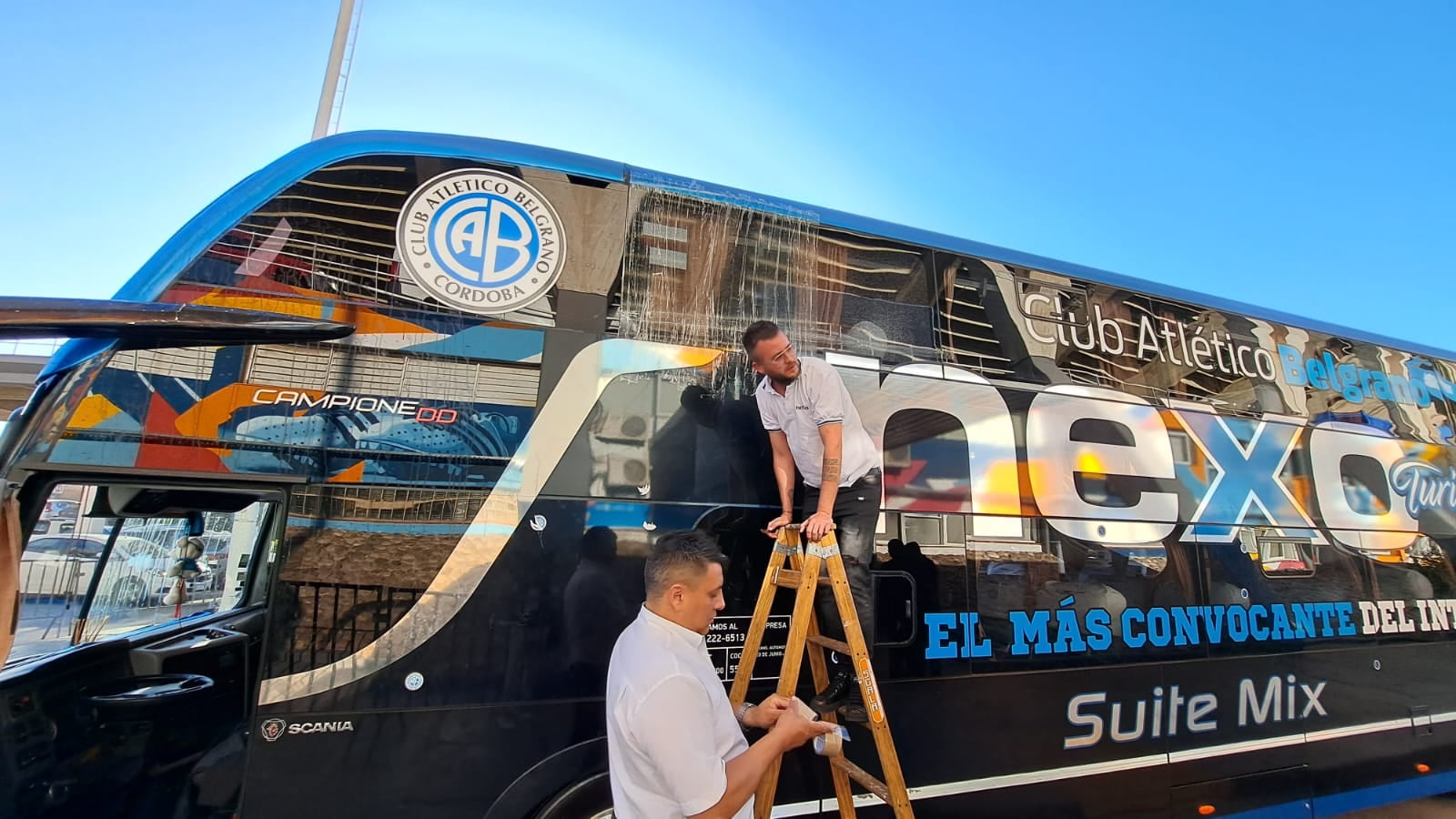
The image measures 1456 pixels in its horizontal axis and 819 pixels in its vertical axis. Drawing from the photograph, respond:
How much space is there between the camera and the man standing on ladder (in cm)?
256

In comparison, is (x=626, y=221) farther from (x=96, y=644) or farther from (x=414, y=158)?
(x=96, y=644)

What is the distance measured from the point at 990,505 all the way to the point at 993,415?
0.44m

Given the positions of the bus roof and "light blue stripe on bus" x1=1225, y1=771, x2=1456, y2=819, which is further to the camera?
"light blue stripe on bus" x1=1225, y1=771, x2=1456, y2=819

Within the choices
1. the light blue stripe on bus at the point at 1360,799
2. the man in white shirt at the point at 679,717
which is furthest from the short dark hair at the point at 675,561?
the light blue stripe on bus at the point at 1360,799

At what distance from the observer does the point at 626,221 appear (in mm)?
2840

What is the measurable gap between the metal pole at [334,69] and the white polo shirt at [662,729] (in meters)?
8.67

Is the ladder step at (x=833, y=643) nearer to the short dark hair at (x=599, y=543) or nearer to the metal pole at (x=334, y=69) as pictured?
the short dark hair at (x=599, y=543)

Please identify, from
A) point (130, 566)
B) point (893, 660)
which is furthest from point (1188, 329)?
point (130, 566)

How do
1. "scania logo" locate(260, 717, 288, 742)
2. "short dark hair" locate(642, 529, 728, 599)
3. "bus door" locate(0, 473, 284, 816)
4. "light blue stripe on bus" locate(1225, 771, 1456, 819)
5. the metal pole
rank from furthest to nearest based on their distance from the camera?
the metal pole, "light blue stripe on bus" locate(1225, 771, 1456, 819), "bus door" locate(0, 473, 284, 816), "scania logo" locate(260, 717, 288, 742), "short dark hair" locate(642, 529, 728, 599)

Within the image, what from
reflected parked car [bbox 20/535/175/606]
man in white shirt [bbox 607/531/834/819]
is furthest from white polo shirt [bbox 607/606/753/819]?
reflected parked car [bbox 20/535/175/606]

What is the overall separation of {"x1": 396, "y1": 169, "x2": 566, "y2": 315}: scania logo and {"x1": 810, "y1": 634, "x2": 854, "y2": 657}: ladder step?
1736 millimetres

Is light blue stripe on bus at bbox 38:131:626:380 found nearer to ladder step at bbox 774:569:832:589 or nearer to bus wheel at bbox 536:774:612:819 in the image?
ladder step at bbox 774:569:832:589

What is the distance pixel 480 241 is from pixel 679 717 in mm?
1963

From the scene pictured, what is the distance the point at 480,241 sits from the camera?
2621 mm
